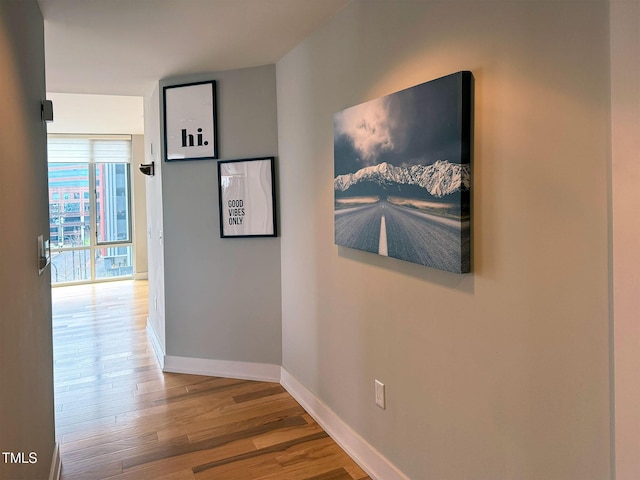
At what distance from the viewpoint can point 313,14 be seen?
240 cm

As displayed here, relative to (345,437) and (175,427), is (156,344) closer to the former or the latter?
(175,427)

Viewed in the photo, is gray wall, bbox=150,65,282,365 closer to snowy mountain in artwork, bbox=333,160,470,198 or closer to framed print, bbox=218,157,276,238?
framed print, bbox=218,157,276,238

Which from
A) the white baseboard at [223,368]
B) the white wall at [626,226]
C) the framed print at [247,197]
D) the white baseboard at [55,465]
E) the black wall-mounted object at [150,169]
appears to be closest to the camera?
the white wall at [626,226]

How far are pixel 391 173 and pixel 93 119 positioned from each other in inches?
216

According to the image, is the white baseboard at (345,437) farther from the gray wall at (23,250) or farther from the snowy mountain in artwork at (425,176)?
the gray wall at (23,250)

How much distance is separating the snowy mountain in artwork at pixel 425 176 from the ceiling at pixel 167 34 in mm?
864

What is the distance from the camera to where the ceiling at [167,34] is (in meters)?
2.28

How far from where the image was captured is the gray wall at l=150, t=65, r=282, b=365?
3348 mm

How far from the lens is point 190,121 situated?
3510 mm

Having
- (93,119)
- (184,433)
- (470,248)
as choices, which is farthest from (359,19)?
(93,119)

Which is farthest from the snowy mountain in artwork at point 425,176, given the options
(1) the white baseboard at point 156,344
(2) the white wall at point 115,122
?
(2) the white wall at point 115,122

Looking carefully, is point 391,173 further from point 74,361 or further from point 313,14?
point 74,361

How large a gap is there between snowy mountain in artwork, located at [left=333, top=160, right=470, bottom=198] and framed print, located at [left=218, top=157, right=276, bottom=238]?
3.92 ft

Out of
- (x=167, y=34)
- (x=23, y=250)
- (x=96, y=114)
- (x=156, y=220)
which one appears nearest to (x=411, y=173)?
(x=23, y=250)
